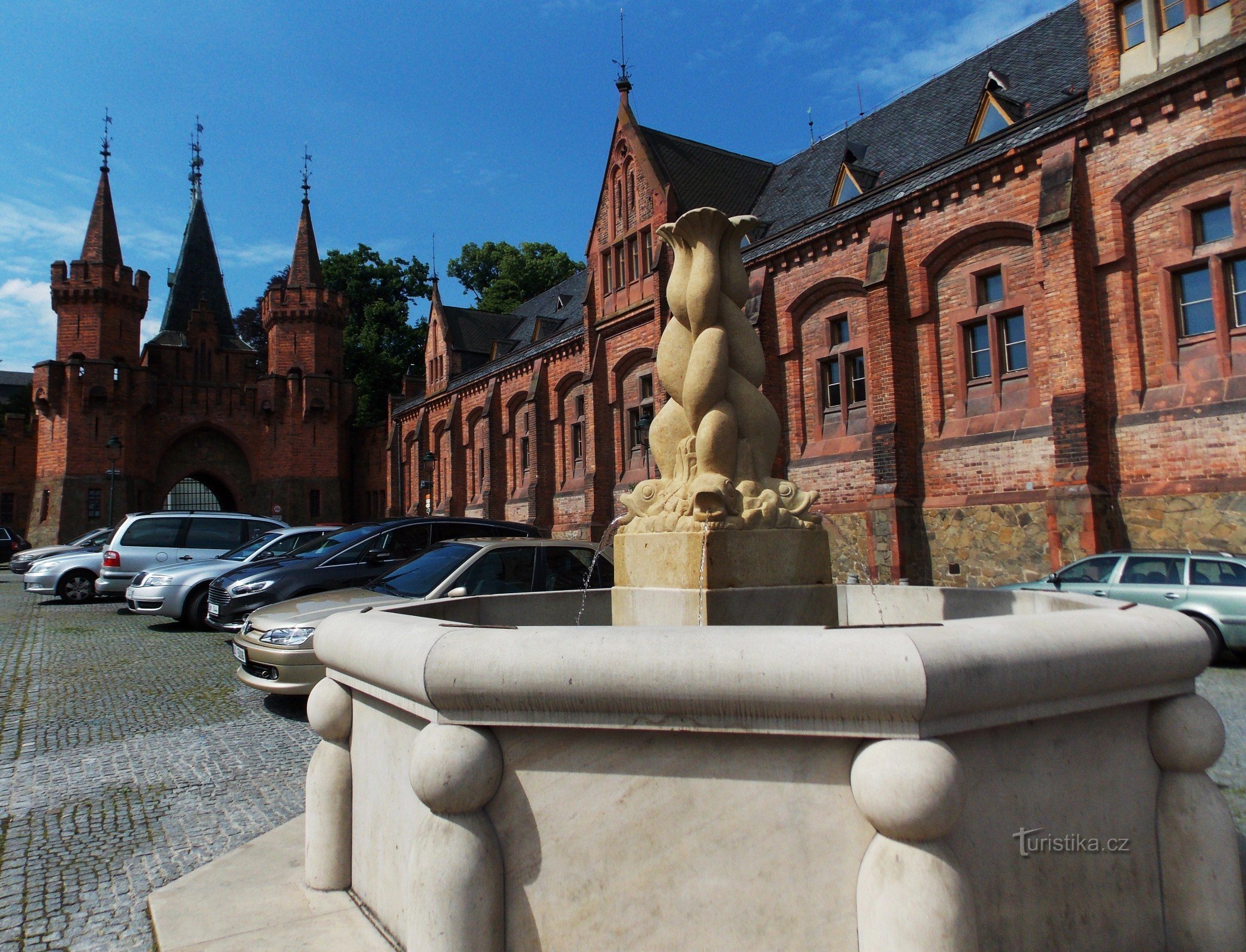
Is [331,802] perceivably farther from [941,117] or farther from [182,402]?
[182,402]

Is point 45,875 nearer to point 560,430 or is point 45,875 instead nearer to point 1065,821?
point 1065,821

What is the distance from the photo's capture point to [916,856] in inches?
76.0

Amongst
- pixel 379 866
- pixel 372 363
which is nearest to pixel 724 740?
pixel 379 866

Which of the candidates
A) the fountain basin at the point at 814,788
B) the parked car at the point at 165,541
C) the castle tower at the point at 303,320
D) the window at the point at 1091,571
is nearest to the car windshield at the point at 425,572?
the fountain basin at the point at 814,788

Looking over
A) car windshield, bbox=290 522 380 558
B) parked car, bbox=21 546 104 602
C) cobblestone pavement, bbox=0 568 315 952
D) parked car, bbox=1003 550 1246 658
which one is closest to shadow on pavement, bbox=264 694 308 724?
cobblestone pavement, bbox=0 568 315 952

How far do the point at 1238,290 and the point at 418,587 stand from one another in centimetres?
1308

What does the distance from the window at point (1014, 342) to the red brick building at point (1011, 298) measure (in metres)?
0.05

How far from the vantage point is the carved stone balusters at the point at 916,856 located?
188cm

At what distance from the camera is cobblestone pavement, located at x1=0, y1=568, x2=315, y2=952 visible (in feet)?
11.4

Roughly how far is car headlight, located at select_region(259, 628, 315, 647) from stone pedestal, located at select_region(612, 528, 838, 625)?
380cm

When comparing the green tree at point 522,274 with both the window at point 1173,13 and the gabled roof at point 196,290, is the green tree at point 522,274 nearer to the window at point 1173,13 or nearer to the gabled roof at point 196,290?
the gabled roof at point 196,290

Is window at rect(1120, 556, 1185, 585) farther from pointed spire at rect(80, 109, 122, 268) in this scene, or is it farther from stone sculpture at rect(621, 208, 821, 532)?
pointed spire at rect(80, 109, 122, 268)

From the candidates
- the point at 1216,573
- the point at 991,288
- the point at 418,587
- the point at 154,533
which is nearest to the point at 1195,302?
the point at 991,288

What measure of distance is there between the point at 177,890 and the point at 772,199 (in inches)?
952
